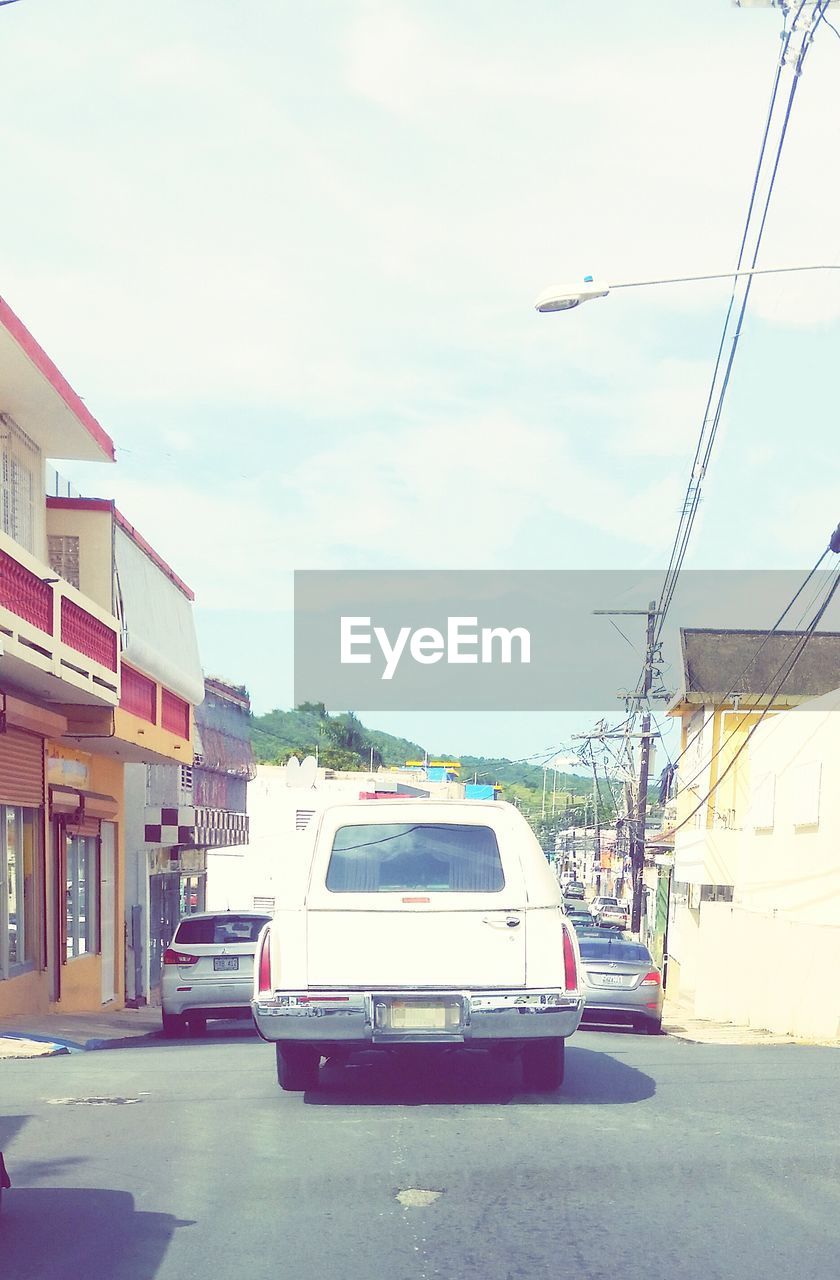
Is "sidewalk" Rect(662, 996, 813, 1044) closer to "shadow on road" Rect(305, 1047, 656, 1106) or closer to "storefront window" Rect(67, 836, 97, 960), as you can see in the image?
"shadow on road" Rect(305, 1047, 656, 1106)

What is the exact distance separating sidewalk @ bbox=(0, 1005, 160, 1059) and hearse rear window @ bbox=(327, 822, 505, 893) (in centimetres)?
561

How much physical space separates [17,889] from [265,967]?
38.9ft

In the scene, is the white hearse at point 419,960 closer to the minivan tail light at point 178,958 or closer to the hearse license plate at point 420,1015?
the hearse license plate at point 420,1015

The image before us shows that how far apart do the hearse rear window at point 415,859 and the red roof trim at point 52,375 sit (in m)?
7.94

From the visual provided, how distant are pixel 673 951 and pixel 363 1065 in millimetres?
38455

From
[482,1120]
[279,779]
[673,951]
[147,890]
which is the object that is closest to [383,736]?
[279,779]

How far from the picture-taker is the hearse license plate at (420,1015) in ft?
33.1

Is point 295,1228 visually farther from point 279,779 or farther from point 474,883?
point 279,779

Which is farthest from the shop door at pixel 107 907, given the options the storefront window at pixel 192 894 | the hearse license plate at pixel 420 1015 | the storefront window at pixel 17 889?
the hearse license plate at pixel 420 1015

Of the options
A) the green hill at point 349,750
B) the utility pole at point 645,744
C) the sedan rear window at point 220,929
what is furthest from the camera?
the green hill at point 349,750

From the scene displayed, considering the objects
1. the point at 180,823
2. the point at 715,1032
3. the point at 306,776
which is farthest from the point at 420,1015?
the point at 306,776

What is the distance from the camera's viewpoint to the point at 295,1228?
667 cm

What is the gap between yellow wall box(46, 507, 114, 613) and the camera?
22.0 m

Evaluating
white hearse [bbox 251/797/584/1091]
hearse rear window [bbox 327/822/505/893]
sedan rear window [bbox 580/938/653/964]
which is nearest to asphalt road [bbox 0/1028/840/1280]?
white hearse [bbox 251/797/584/1091]
